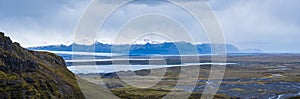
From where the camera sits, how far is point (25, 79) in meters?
62.2

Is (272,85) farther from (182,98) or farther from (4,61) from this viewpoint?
(4,61)

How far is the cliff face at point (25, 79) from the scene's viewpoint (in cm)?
5697

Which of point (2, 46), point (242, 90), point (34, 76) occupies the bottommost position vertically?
point (242, 90)

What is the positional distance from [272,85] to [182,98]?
5012 cm

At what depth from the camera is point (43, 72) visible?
70500 millimetres

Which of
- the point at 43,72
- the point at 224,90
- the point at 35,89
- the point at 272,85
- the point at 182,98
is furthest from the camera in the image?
the point at 272,85

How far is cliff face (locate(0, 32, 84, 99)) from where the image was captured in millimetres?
56969

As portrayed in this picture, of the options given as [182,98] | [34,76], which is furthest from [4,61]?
[182,98]

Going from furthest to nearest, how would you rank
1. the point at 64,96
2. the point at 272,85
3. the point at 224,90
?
the point at 272,85 → the point at 224,90 → the point at 64,96

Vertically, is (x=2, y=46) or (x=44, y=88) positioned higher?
(x=2, y=46)

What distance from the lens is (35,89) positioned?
196 feet

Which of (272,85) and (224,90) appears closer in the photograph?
(224,90)

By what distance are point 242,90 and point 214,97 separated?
1025 inches

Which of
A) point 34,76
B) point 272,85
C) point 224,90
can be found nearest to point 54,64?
point 34,76
